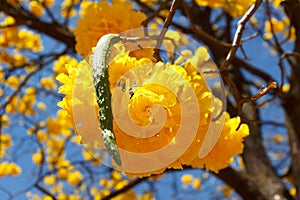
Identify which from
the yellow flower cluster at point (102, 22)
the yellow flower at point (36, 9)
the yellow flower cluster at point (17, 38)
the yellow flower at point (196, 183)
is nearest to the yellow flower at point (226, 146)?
the yellow flower cluster at point (102, 22)

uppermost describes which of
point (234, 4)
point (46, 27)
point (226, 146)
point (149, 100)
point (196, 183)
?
point (46, 27)

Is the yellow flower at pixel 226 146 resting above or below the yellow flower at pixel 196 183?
above

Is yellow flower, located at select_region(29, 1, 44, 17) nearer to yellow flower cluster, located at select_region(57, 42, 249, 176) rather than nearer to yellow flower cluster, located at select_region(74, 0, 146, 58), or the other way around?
yellow flower cluster, located at select_region(74, 0, 146, 58)

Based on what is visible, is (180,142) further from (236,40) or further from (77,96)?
(236,40)

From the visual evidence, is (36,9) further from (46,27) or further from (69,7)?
(69,7)

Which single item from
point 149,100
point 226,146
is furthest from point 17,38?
point 149,100

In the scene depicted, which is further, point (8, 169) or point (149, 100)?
point (8, 169)

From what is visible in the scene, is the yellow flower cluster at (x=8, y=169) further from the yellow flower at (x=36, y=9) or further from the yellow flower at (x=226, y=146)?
the yellow flower at (x=226, y=146)

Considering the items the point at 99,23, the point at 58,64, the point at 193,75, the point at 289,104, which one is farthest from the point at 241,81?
the point at 193,75

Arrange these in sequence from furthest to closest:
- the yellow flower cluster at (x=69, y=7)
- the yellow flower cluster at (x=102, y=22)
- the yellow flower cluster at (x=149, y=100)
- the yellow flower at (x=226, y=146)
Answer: the yellow flower cluster at (x=69, y=7), the yellow flower cluster at (x=102, y=22), the yellow flower at (x=226, y=146), the yellow flower cluster at (x=149, y=100)

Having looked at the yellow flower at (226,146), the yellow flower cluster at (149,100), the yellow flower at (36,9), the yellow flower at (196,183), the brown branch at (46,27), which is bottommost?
the yellow flower at (196,183)
